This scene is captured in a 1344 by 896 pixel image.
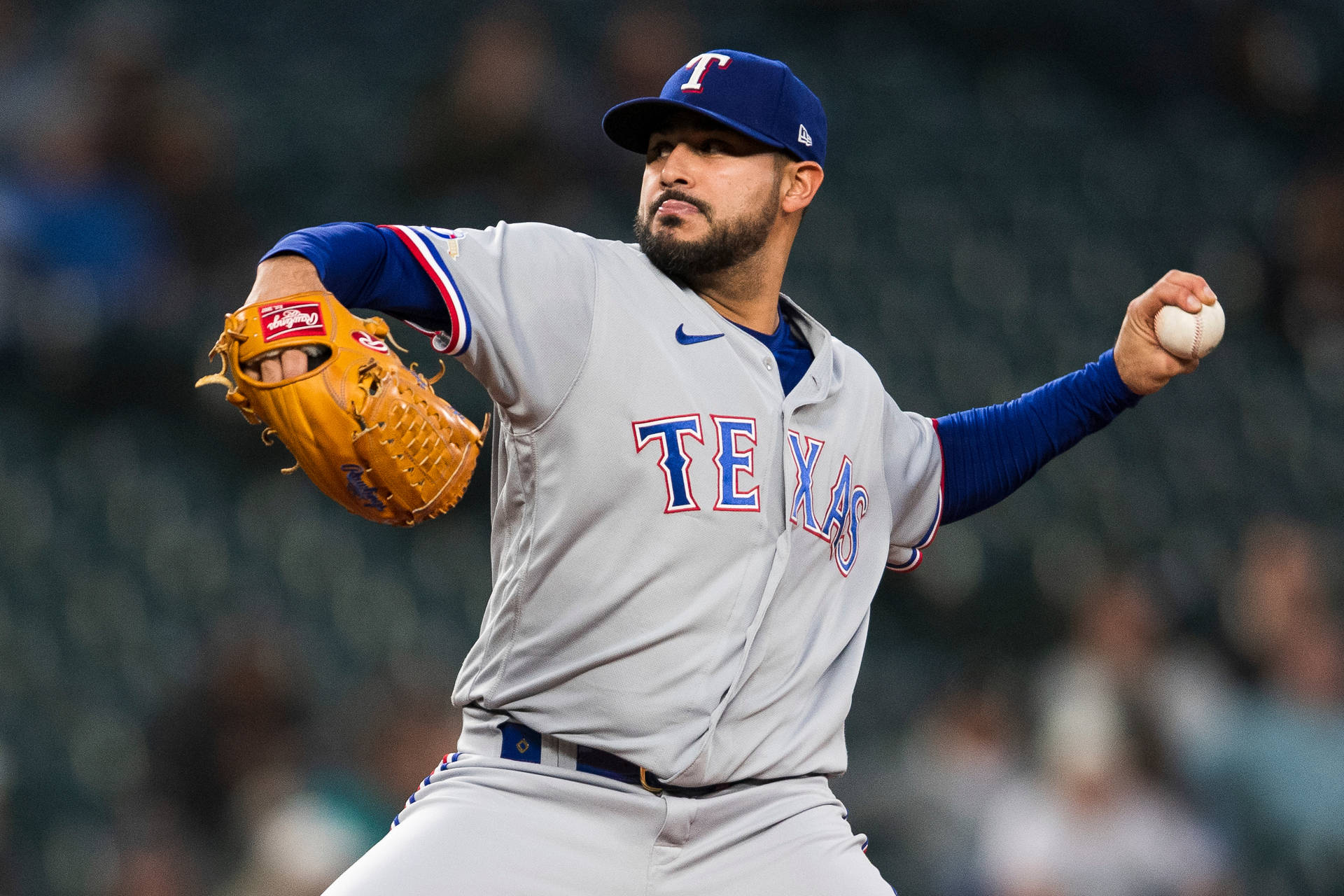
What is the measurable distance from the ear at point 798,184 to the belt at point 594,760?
960 mm

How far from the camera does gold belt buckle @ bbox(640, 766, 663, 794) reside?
2.05 metres

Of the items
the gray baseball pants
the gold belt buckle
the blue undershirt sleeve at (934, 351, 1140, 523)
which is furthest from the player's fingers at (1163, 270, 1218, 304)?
the gold belt buckle

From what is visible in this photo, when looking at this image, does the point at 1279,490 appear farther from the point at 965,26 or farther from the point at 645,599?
the point at 645,599

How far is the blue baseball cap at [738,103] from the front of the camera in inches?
91.6

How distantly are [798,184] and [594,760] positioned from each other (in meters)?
1.04

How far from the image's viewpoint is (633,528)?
2.08 m

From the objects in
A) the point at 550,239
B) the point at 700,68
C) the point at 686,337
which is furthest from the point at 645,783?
the point at 700,68

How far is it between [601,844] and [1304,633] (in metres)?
3.72

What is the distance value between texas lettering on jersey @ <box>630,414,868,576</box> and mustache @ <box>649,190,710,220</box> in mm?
362

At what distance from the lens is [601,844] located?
6.63 feet

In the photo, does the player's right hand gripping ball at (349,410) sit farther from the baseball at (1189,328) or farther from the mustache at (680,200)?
the baseball at (1189,328)

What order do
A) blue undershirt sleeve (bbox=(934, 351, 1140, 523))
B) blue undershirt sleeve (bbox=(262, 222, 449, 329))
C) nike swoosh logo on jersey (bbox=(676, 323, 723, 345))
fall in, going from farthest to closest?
blue undershirt sleeve (bbox=(934, 351, 1140, 523)), nike swoosh logo on jersey (bbox=(676, 323, 723, 345)), blue undershirt sleeve (bbox=(262, 222, 449, 329))

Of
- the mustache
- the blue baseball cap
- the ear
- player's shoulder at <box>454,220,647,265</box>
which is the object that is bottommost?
player's shoulder at <box>454,220,647,265</box>

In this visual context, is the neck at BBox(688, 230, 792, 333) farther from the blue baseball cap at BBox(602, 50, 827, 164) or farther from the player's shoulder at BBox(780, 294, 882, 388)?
the blue baseball cap at BBox(602, 50, 827, 164)
